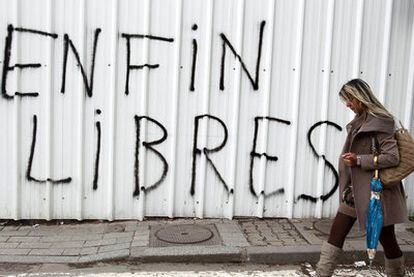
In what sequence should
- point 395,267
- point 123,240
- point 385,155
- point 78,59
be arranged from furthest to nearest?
point 78,59 < point 123,240 < point 395,267 < point 385,155

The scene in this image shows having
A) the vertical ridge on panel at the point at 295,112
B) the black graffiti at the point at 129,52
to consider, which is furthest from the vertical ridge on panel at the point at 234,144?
the black graffiti at the point at 129,52

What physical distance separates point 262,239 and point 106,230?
172 centimetres

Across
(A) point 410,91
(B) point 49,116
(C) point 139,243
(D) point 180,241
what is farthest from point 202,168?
(A) point 410,91

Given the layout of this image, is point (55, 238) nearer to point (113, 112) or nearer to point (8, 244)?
point (8, 244)

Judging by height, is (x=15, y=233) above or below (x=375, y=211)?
below

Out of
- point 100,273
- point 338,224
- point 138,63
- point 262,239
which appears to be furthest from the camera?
point 138,63

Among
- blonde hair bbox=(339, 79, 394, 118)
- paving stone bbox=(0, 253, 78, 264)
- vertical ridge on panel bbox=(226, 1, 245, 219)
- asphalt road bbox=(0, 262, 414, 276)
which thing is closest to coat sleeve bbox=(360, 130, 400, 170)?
blonde hair bbox=(339, 79, 394, 118)

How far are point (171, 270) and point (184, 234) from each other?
74cm

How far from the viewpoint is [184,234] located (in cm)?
541

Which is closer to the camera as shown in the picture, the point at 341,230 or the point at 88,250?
the point at 341,230

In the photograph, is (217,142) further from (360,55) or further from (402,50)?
(402,50)

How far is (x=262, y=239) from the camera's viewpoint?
5305 mm

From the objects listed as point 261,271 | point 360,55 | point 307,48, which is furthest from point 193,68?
point 261,271

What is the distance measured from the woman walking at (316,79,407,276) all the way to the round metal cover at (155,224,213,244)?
5.21ft
